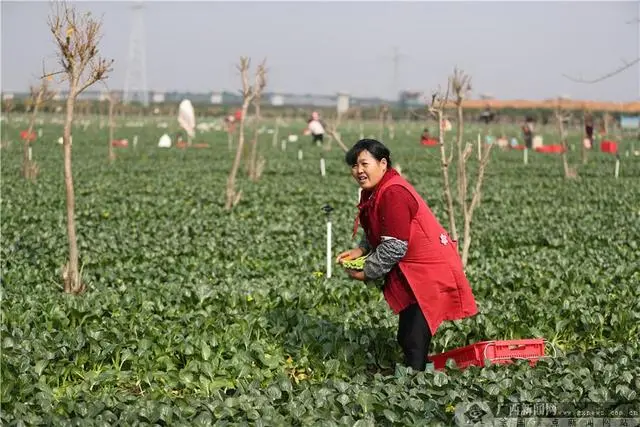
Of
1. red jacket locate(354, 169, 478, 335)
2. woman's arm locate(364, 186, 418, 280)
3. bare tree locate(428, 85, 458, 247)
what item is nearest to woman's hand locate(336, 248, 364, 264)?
red jacket locate(354, 169, 478, 335)

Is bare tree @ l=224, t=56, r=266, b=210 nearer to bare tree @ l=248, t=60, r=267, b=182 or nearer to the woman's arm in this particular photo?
bare tree @ l=248, t=60, r=267, b=182

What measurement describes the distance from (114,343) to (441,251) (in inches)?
105

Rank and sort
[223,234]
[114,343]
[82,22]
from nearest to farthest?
1. [114,343]
2. [82,22]
3. [223,234]

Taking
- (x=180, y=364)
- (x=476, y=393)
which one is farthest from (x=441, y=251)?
(x=180, y=364)

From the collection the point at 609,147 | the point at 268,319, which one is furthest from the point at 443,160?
the point at 609,147

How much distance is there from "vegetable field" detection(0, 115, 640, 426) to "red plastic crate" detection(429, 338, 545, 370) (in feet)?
0.47

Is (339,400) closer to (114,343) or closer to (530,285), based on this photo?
(114,343)

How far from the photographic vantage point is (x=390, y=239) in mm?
6082

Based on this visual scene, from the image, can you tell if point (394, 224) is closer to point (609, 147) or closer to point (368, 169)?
point (368, 169)

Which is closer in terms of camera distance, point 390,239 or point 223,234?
point 390,239

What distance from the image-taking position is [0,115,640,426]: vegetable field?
225 inches

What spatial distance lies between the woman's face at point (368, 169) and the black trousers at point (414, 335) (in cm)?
89

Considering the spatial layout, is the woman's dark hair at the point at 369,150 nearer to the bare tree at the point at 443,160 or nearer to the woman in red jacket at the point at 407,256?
the woman in red jacket at the point at 407,256

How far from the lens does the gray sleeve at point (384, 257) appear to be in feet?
20.0
